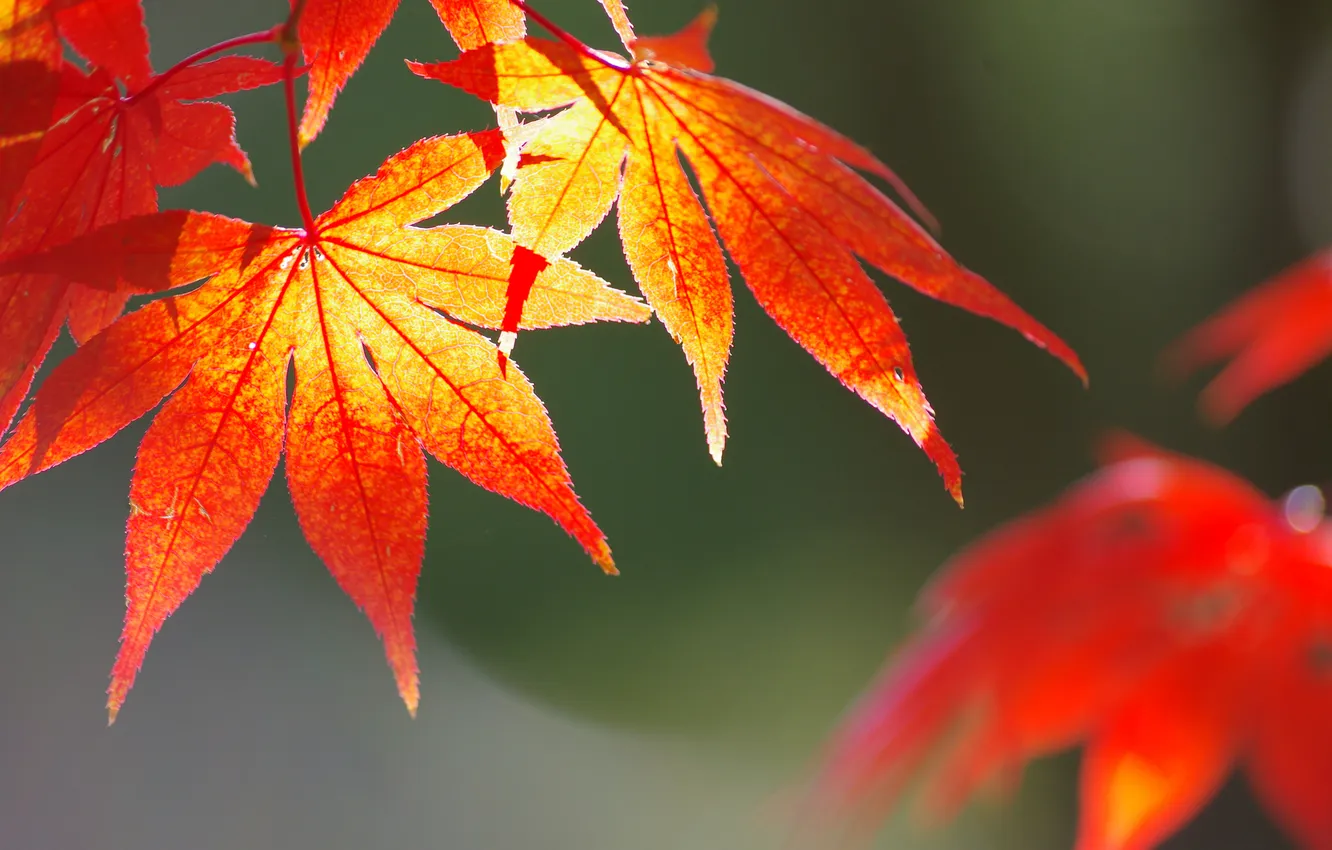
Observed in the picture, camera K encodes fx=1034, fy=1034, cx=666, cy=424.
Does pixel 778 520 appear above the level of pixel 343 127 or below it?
below

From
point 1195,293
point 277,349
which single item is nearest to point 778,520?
point 1195,293

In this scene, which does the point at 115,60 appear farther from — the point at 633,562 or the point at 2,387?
the point at 633,562

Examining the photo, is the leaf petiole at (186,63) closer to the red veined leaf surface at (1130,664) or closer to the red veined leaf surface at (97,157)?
the red veined leaf surface at (97,157)

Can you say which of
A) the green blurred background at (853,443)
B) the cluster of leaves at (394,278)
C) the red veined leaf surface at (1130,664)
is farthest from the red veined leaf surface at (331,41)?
the green blurred background at (853,443)

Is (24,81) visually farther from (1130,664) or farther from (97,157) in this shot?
(1130,664)

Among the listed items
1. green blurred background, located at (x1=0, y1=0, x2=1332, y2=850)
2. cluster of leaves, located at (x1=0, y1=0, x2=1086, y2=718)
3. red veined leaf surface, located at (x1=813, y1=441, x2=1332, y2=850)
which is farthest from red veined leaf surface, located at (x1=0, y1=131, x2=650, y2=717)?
green blurred background, located at (x1=0, y1=0, x2=1332, y2=850)

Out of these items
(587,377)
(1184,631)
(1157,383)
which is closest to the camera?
(1184,631)

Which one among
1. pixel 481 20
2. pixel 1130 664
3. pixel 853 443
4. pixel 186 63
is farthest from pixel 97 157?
pixel 853 443
